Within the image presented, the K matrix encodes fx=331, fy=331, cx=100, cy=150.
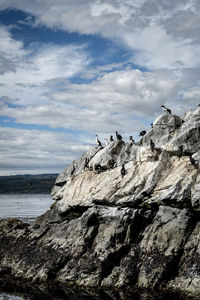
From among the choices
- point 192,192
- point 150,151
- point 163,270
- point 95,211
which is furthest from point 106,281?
point 150,151

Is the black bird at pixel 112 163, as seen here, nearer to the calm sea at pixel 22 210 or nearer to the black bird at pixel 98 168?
the black bird at pixel 98 168

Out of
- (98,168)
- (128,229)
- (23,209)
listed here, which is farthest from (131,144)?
(23,209)

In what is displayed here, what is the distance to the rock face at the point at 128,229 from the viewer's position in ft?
72.9

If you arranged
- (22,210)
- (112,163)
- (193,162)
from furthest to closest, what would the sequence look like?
(22,210)
(112,163)
(193,162)

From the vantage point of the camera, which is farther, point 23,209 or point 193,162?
point 23,209

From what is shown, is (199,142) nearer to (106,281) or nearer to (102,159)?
(102,159)

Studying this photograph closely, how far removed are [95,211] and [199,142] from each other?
10.3 metres

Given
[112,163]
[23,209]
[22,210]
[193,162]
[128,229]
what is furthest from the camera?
[23,209]

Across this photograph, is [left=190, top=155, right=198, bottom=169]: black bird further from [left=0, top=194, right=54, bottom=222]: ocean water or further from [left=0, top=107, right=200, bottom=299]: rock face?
[left=0, top=194, right=54, bottom=222]: ocean water

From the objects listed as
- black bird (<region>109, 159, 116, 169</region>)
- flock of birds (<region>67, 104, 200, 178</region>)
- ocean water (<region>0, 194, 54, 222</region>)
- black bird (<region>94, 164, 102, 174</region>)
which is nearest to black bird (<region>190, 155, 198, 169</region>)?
flock of birds (<region>67, 104, 200, 178</region>)

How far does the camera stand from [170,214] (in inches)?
932

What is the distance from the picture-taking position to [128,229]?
2473 cm

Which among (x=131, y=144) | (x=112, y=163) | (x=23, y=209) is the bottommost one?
(x=23, y=209)

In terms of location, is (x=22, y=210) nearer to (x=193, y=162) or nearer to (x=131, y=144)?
(x=131, y=144)
